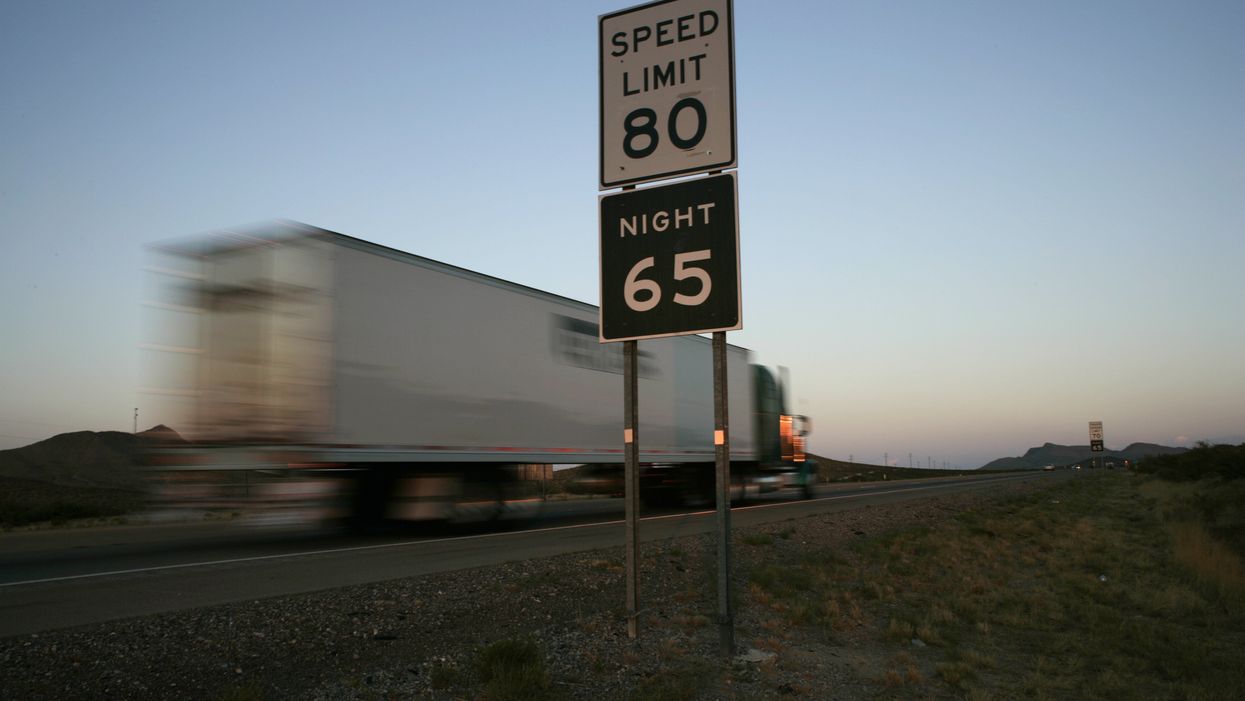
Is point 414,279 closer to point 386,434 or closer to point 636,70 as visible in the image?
point 386,434

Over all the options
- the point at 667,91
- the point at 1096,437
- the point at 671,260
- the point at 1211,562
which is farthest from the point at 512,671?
the point at 1096,437

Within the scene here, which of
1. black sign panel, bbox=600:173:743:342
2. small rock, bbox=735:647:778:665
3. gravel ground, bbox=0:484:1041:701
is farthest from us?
black sign panel, bbox=600:173:743:342

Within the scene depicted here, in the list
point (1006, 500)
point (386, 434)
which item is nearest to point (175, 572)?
point (386, 434)

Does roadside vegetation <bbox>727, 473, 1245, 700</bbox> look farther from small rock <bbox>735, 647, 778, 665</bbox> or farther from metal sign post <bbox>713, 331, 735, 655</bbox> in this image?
metal sign post <bbox>713, 331, 735, 655</bbox>

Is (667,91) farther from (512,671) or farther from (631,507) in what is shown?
(512,671)

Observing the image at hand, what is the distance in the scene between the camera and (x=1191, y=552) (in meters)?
13.5

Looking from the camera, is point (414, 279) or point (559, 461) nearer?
point (414, 279)

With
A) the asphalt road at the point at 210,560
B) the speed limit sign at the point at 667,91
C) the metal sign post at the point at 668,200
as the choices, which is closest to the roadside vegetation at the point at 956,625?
the metal sign post at the point at 668,200

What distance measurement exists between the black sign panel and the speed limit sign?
0.59 feet

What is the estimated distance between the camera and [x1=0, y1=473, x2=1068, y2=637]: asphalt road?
717cm

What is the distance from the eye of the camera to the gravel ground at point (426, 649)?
4.67m

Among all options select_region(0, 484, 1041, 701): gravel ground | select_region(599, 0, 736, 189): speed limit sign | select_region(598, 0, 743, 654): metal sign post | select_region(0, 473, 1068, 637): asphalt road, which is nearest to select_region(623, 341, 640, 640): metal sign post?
select_region(598, 0, 743, 654): metal sign post

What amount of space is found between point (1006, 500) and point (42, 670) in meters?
27.2

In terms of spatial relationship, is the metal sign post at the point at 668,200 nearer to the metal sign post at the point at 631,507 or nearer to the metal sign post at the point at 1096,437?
the metal sign post at the point at 631,507
